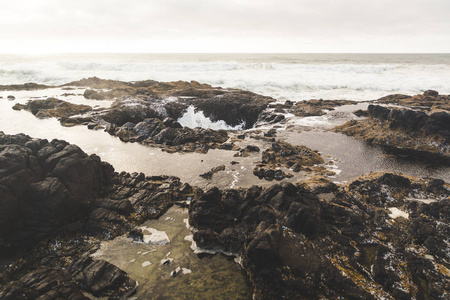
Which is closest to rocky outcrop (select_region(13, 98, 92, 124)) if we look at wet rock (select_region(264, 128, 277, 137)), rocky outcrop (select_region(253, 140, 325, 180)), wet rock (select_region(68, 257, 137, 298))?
wet rock (select_region(264, 128, 277, 137))

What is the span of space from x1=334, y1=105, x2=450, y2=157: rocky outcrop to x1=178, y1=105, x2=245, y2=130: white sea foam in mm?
20185

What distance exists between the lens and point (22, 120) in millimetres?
41094

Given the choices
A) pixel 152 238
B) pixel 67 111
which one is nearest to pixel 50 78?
pixel 67 111

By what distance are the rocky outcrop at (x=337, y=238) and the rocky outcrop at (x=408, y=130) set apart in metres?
13.2

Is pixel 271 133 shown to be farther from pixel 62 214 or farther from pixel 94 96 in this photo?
pixel 94 96

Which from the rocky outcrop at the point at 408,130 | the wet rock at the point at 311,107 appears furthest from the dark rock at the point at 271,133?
the wet rock at the point at 311,107

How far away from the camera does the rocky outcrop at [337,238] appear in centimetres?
1180

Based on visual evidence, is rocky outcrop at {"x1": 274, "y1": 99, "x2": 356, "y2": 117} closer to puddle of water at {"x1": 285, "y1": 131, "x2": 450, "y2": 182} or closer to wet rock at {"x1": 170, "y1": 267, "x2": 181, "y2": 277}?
puddle of water at {"x1": 285, "y1": 131, "x2": 450, "y2": 182}

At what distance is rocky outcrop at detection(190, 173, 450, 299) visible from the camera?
11.8 metres

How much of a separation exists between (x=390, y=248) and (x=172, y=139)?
27004 millimetres

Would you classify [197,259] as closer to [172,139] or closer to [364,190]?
[364,190]

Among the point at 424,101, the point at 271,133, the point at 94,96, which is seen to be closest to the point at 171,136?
the point at 271,133

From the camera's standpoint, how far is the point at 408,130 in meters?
31.7

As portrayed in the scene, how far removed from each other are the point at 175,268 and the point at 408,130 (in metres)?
34.9
